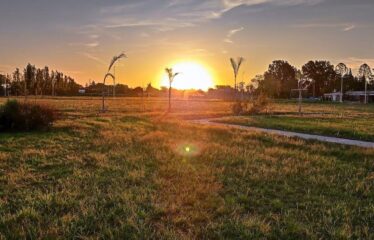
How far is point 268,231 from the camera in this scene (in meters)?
4.72

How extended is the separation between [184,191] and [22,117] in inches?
421

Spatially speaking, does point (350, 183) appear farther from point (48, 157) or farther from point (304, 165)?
point (48, 157)

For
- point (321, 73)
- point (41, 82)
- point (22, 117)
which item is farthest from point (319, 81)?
point (22, 117)

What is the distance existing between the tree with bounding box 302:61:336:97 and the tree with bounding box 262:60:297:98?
3.88 metres

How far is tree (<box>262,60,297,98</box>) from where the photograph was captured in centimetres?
8688

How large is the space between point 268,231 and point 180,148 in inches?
257

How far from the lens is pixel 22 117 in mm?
15000

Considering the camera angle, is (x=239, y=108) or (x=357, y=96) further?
(x=357, y=96)

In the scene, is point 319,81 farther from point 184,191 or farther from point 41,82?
point 184,191

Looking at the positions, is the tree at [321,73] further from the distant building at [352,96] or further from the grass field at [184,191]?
the grass field at [184,191]

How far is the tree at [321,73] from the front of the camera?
314ft

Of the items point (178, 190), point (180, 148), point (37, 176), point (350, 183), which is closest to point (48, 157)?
point (37, 176)

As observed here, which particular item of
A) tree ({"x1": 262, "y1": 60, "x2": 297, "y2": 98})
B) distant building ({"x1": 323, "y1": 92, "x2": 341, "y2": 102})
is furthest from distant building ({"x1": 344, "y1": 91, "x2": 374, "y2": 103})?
tree ({"x1": 262, "y1": 60, "x2": 297, "y2": 98})

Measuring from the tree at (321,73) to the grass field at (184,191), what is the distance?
89476 millimetres
